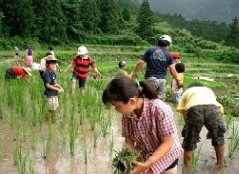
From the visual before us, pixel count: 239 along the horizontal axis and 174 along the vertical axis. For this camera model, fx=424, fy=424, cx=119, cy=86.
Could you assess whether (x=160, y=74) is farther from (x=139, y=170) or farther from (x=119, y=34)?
(x=119, y=34)

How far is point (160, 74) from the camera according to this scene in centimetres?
777

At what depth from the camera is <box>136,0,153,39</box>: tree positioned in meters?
58.8

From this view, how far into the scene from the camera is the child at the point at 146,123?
3.12 m

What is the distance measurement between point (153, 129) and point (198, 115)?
205 centimetres

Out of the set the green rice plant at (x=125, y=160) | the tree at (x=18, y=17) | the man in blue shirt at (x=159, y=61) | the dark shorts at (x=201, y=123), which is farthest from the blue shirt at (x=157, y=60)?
the tree at (x=18, y=17)

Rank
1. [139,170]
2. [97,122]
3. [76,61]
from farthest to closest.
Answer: [76,61] → [97,122] → [139,170]

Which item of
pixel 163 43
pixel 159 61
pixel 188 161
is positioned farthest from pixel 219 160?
pixel 163 43

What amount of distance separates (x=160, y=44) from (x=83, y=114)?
1.97 m

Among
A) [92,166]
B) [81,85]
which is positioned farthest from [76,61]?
[92,166]

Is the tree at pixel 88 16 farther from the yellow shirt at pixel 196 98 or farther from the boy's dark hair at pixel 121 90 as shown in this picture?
the boy's dark hair at pixel 121 90

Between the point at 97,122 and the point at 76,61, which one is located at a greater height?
the point at 76,61

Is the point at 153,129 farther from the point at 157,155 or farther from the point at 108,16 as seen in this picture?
the point at 108,16

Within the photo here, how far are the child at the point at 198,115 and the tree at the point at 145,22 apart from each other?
53690 millimetres

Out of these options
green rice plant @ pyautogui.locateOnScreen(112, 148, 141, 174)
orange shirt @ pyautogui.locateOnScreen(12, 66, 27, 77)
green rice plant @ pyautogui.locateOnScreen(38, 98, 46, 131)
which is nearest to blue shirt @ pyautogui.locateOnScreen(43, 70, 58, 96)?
green rice plant @ pyautogui.locateOnScreen(38, 98, 46, 131)
